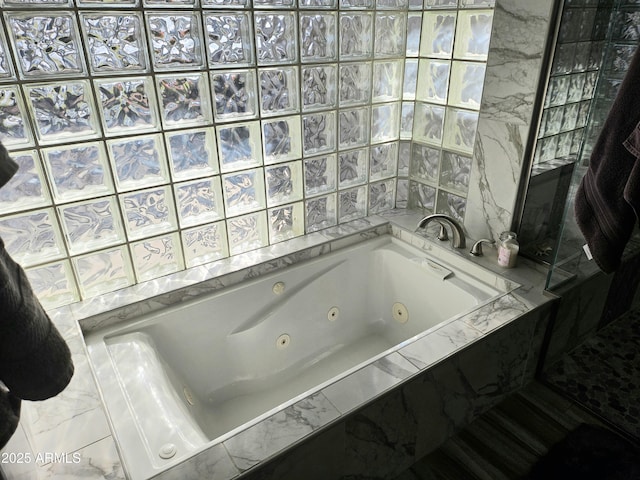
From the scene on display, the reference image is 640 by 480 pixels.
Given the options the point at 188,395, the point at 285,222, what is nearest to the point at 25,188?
the point at 188,395

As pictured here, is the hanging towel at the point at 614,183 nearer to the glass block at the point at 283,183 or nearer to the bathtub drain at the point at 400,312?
the bathtub drain at the point at 400,312

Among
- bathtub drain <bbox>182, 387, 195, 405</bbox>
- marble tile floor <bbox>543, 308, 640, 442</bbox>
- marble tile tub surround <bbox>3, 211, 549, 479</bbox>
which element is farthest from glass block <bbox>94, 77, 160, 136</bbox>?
marble tile floor <bbox>543, 308, 640, 442</bbox>

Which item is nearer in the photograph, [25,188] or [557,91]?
[25,188]

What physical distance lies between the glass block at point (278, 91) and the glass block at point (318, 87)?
0.04 m

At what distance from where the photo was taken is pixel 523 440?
5.16ft

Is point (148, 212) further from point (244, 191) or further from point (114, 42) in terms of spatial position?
point (114, 42)

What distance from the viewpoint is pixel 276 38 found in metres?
1.62

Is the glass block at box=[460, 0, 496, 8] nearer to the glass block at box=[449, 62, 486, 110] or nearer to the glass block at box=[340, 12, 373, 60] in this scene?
the glass block at box=[449, 62, 486, 110]

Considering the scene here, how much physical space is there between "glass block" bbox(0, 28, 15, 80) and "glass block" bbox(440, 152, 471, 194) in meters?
1.58

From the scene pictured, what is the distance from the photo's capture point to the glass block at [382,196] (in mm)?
2178

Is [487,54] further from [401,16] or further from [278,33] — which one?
[278,33]

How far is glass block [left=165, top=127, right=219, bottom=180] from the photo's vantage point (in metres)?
1.55

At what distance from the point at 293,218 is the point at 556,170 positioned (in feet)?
3.47

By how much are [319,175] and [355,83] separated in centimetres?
40
